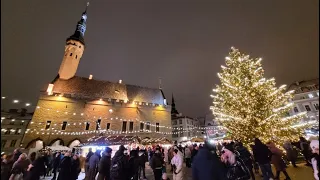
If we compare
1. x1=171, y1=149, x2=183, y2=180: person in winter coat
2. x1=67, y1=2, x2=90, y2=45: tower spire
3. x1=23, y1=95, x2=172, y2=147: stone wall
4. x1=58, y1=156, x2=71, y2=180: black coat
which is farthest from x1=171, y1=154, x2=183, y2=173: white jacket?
x1=67, y1=2, x2=90, y2=45: tower spire

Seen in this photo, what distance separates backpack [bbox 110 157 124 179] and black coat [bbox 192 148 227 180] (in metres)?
2.92

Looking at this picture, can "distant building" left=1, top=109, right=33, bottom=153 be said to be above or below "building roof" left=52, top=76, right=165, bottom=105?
below

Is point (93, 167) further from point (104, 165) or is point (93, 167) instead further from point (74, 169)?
point (104, 165)

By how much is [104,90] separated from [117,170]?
91.4 ft

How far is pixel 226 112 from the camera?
412 inches

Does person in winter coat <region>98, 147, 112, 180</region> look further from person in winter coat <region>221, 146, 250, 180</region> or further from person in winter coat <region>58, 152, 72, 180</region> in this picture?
person in winter coat <region>221, 146, 250, 180</region>

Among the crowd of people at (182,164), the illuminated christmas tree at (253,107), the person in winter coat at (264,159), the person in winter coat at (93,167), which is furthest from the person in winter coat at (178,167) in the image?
the illuminated christmas tree at (253,107)

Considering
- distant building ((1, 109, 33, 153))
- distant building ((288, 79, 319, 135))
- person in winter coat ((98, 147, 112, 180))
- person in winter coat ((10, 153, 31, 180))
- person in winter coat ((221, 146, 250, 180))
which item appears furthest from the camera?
distant building ((288, 79, 319, 135))

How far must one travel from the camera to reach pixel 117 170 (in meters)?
5.29

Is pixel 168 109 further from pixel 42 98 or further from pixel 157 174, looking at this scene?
pixel 157 174

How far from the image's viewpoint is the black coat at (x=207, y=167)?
3.17 meters

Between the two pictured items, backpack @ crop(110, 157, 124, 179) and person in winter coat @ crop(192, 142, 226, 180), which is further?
backpack @ crop(110, 157, 124, 179)

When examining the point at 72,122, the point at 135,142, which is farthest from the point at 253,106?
the point at 72,122

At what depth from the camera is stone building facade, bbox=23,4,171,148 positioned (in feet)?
76.6
